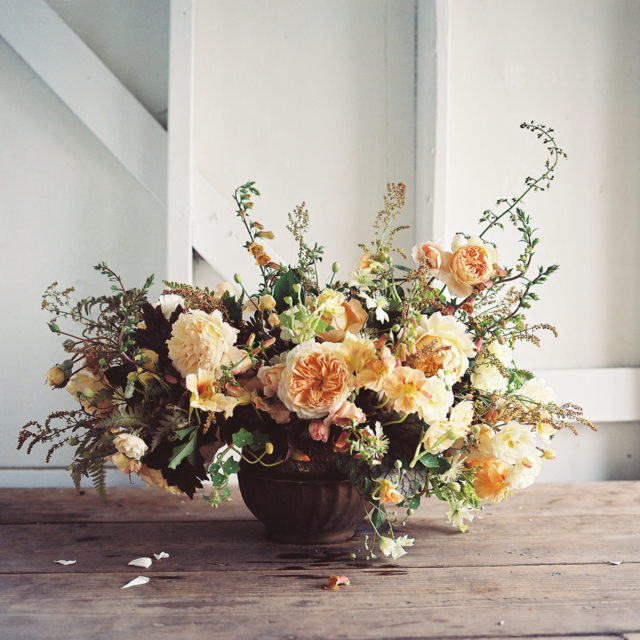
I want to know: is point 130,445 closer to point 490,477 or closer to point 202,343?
point 202,343

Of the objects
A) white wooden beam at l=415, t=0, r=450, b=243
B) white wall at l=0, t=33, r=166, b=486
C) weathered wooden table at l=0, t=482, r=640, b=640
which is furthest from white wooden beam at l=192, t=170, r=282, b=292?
weathered wooden table at l=0, t=482, r=640, b=640

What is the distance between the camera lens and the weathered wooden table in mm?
730

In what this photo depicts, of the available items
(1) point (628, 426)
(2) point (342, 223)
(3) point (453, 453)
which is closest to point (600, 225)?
(1) point (628, 426)

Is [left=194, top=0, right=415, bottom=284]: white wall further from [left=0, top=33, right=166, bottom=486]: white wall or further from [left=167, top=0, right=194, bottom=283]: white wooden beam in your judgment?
[left=0, top=33, right=166, bottom=486]: white wall

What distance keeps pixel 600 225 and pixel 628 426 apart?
536 mm

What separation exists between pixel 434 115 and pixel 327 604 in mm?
1119

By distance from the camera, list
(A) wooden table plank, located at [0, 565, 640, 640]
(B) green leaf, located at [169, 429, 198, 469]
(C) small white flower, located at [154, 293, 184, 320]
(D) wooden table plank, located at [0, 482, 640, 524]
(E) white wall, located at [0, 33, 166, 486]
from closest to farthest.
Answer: (A) wooden table plank, located at [0, 565, 640, 640] < (B) green leaf, located at [169, 429, 198, 469] < (C) small white flower, located at [154, 293, 184, 320] < (D) wooden table plank, located at [0, 482, 640, 524] < (E) white wall, located at [0, 33, 166, 486]

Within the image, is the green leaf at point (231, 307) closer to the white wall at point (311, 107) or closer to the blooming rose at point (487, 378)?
the blooming rose at point (487, 378)

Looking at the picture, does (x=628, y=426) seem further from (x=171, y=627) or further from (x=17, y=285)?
(x=17, y=285)

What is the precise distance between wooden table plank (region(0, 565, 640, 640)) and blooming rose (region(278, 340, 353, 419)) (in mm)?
248

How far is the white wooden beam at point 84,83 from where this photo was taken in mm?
1422

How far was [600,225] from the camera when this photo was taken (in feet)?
5.30

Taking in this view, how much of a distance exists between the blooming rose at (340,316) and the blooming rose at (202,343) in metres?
0.13

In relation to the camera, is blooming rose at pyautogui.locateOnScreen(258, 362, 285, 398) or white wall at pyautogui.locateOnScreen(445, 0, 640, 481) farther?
white wall at pyautogui.locateOnScreen(445, 0, 640, 481)
